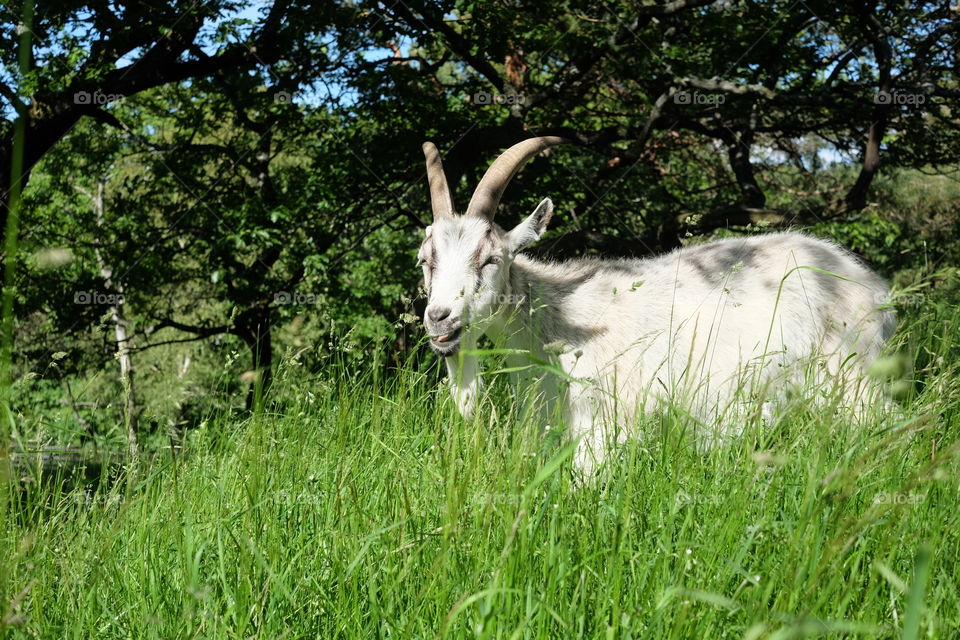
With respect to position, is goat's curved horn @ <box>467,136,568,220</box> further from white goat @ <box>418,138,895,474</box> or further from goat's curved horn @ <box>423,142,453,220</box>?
goat's curved horn @ <box>423,142,453,220</box>

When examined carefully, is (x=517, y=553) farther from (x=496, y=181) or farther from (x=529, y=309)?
(x=496, y=181)

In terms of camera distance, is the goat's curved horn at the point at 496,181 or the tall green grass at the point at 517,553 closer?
the tall green grass at the point at 517,553

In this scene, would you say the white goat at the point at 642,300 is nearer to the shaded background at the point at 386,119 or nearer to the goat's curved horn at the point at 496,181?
the goat's curved horn at the point at 496,181

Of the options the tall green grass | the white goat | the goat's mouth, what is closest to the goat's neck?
the white goat

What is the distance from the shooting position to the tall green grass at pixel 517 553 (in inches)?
68.8

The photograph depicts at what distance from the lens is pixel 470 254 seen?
4387 mm

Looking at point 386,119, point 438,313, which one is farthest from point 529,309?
point 386,119

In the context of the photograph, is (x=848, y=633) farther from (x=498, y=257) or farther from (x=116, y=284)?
(x=116, y=284)

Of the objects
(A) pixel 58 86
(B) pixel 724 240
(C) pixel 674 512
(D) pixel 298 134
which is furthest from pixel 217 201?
(C) pixel 674 512

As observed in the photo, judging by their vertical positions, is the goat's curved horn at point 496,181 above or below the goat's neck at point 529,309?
above

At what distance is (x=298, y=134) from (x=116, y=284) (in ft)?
8.60

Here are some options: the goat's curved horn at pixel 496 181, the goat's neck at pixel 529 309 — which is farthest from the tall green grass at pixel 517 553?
the goat's curved horn at pixel 496 181

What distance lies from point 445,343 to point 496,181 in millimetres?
A: 1362

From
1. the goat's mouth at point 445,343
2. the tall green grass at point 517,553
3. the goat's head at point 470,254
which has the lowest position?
the tall green grass at point 517,553
